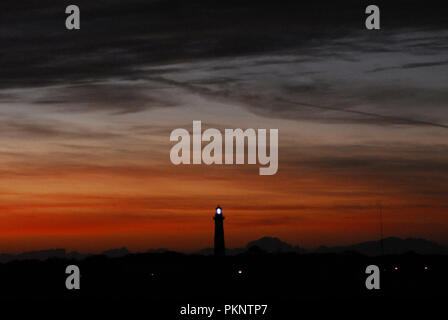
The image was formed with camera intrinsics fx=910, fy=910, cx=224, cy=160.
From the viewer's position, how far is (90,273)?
168m

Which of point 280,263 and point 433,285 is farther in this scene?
point 280,263

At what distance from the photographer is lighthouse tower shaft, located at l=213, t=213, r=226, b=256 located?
120 m

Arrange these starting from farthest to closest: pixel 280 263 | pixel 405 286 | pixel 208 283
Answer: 1. pixel 280 263
2. pixel 208 283
3. pixel 405 286

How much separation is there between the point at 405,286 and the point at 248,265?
49.2 metres

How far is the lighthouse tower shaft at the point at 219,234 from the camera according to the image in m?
120

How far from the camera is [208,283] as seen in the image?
127 meters

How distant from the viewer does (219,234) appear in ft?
398
